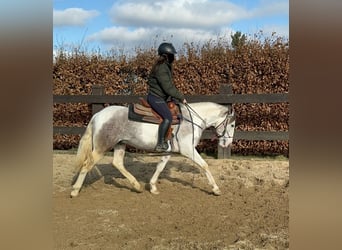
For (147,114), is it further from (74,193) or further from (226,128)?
(74,193)

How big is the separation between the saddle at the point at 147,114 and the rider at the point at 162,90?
65 millimetres

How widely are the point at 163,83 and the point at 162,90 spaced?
0.13 m

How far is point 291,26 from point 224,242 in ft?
8.74

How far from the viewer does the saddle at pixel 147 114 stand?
16.5 ft

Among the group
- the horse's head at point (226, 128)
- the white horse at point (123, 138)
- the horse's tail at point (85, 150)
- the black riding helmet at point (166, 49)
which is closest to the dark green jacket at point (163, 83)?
the black riding helmet at point (166, 49)

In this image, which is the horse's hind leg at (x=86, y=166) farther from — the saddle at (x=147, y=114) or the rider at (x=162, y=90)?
the rider at (x=162, y=90)

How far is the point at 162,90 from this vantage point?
4.98 meters

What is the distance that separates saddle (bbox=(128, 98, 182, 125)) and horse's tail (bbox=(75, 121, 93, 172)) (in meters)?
0.55

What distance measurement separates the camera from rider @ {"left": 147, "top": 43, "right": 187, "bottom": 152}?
4.87 metres

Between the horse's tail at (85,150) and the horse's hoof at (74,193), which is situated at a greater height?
the horse's tail at (85,150)

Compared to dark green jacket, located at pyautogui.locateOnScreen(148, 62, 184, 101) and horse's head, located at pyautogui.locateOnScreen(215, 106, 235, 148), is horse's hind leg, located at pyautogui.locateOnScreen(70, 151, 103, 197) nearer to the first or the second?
dark green jacket, located at pyautogui.locateOnScreen(148, 62, 184, 101)
